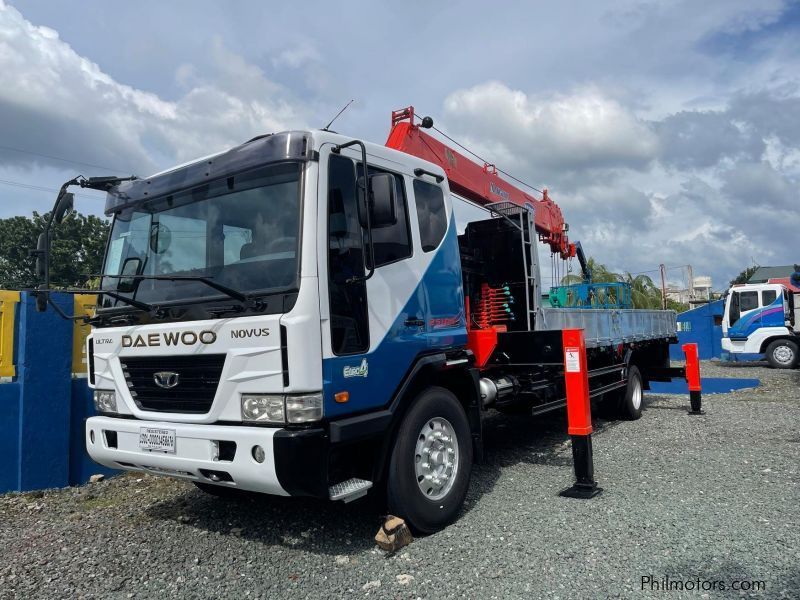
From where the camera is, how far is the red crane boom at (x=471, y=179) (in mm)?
6219

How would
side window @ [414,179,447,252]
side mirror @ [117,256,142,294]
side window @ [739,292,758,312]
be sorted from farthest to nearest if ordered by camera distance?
side window @ [739,292,758,312] → side window @ [414,179,447,252] → side mirror @ [117,256,142,294]

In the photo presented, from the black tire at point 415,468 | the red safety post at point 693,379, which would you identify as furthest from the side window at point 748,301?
the black tire at point 415,468

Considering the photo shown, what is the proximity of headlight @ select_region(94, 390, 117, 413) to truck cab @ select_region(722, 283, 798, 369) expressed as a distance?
769 inches

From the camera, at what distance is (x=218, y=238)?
3951mm

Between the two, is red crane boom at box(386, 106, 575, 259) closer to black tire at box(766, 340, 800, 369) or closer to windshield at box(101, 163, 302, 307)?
windshield at box(101, 163, 302, 307)

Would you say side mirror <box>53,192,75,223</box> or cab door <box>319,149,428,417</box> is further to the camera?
side mirror <box>53,192,75,223</box>

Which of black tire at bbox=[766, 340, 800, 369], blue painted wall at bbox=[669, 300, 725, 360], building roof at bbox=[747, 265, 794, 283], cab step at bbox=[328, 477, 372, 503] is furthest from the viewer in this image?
building roof at bbox=[747, 265, 794, 283]

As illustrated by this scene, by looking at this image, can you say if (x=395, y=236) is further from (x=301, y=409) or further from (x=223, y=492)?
(x=223, y=492)

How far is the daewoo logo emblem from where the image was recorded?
385 cm

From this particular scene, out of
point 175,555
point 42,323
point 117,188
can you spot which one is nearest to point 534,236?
point 117,188

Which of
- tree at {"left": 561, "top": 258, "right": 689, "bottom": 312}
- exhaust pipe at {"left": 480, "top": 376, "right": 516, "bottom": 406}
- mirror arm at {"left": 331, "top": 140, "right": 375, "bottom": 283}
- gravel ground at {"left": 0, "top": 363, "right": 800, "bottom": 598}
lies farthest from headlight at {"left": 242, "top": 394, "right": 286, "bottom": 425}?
tree at {"left": 561, "top": 258, "right": 689, "bottom": 312}

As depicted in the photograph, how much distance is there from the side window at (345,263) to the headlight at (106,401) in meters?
1.84

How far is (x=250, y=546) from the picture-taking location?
13.8 feet

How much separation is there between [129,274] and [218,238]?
2.95ft
